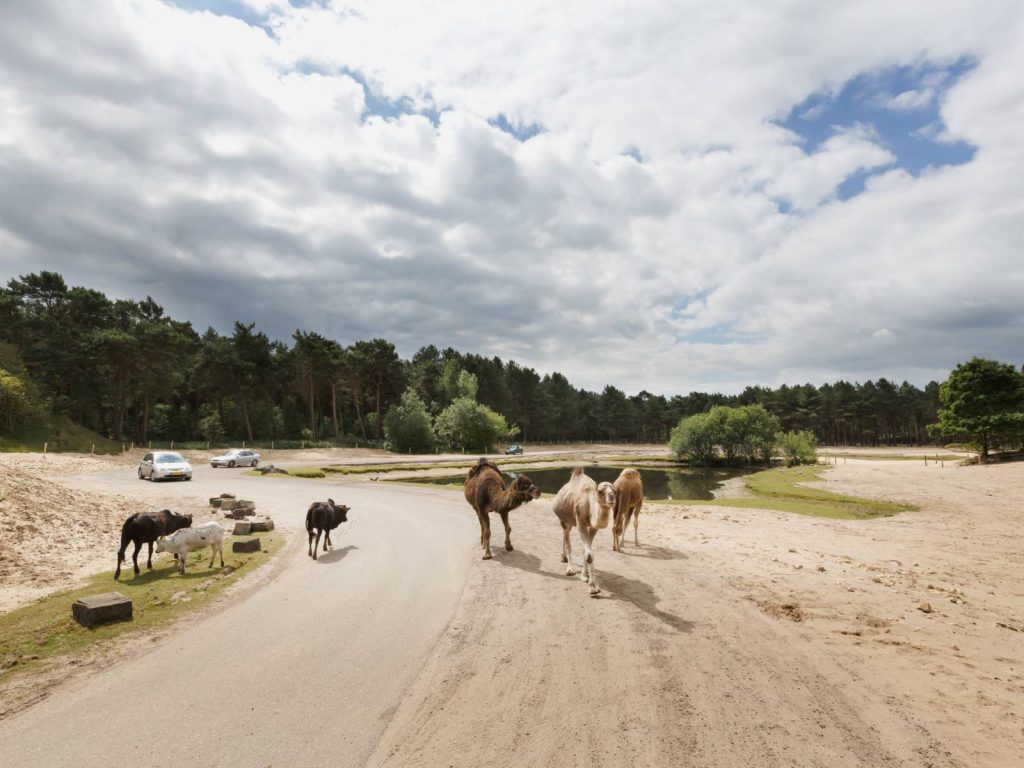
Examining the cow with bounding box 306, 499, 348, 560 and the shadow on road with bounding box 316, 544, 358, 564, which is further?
the cow with bounding box 306, 499, 348, 560

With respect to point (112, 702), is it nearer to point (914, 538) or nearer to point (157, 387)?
point (914, 538)

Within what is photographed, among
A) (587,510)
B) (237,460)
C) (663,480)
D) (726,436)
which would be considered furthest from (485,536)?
(726,436)

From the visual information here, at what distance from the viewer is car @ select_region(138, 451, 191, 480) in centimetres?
3203

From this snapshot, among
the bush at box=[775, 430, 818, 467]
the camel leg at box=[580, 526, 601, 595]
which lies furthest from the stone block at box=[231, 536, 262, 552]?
the bush at box=[775, 430, 818, 467]

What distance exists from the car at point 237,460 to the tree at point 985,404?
7895 cm

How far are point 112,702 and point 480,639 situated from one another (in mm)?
4956

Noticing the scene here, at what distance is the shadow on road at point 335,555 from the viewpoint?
1282 cm

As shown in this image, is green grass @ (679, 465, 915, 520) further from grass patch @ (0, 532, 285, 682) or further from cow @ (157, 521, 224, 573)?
grass patch @ (0, 532, 285, 682)

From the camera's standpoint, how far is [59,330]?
200ft

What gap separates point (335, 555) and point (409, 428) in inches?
2734

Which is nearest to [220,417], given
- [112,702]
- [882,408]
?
[112,702]

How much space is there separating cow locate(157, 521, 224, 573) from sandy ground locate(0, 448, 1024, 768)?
2690mm

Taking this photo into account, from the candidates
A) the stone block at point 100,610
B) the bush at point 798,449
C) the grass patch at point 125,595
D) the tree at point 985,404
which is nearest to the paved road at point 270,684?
the grass patch at point 125,595

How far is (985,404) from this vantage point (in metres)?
53.7
